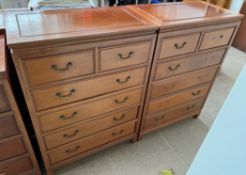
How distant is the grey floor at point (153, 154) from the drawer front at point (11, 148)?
43 cm

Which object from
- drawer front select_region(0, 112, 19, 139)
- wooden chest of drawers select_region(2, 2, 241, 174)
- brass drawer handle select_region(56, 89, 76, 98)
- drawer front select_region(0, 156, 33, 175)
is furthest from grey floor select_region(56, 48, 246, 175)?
brass drawer handle select_region(56, 89, 76, 98)

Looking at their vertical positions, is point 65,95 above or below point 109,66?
below

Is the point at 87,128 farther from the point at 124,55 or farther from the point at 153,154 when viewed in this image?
the point at 153,154

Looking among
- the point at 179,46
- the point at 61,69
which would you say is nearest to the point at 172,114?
the point at 179,46

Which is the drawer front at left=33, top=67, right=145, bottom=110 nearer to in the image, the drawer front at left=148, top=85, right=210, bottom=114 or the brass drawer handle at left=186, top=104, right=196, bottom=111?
the drawer front at left=148, top=85, right=210, bottom=114

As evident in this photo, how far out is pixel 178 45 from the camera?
1299mm

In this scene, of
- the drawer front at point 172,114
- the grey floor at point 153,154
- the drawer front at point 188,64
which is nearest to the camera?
the drawer front at point 188,64

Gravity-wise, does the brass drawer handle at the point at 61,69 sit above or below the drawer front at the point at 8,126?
above

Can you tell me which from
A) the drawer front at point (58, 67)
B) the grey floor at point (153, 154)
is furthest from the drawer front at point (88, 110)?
the grey floor at point (153, 154)

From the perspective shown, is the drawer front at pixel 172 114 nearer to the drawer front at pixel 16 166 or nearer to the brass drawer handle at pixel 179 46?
the brass drawer handle at pixel 179 46

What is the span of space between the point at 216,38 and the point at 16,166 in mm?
1635

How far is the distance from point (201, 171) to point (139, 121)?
807mm

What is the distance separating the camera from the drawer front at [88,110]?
1.14 m

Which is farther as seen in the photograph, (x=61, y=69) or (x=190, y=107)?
(x=190, y=107)
